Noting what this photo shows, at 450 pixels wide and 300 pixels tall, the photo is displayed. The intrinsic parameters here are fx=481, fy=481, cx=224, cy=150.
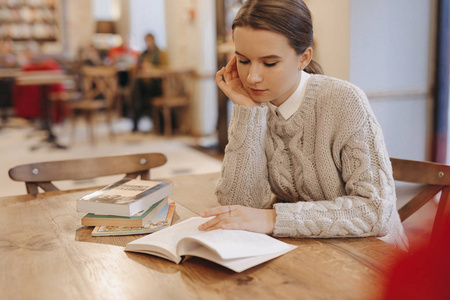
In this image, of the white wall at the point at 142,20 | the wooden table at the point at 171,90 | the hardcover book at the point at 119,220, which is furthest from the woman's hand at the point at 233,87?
the white wall at the point at 142,20

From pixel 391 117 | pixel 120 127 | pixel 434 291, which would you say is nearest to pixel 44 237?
pixel 434 291

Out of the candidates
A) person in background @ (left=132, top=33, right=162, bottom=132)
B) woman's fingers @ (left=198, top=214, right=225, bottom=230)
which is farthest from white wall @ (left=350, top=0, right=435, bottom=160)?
person in background @ (left=132, top=33, right=162, bottom=132)

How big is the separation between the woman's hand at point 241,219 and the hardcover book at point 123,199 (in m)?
0.19

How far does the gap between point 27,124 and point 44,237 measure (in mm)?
8099

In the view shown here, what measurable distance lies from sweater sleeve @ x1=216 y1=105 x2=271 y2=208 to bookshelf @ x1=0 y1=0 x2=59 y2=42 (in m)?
11.7

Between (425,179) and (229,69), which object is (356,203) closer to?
(425,179)

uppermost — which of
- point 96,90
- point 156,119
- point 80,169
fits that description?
point 80,169

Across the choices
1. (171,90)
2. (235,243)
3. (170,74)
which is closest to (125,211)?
(235,243)

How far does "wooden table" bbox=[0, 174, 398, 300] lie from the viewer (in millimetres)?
805

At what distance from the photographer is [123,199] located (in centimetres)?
116

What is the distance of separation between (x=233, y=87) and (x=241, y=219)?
49 centimetres

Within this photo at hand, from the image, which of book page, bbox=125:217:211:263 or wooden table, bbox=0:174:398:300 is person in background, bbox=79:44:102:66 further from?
book page, bbox=125:217:211:263

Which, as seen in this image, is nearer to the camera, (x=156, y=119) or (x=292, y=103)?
(x=292, y=103)

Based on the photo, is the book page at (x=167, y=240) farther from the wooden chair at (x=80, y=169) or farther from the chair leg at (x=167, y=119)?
the chair leg at (x=167, y=119)
